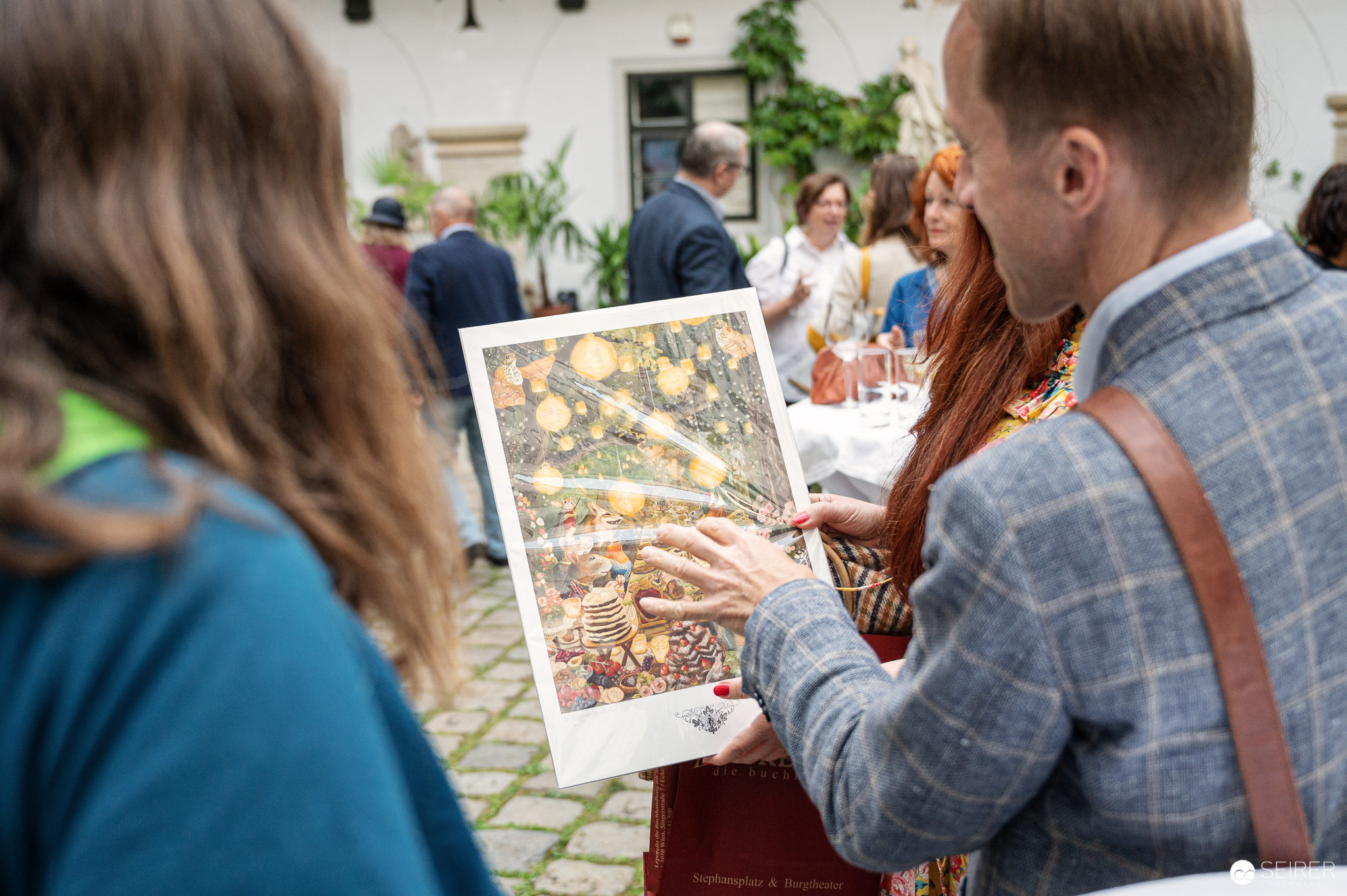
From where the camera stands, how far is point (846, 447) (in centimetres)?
327

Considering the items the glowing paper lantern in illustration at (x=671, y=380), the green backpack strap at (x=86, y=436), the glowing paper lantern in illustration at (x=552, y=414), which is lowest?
the glowing paper lantern in illustration at (x=552, y=414)

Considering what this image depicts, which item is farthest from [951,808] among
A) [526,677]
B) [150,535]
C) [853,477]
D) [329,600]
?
[526,677]

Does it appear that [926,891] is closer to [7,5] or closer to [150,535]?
[150,535]

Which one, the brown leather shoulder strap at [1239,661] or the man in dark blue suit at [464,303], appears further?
the man in dark blue suit at [464,303]

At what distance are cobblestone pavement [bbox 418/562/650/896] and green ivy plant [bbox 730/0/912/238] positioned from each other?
26.6 feet

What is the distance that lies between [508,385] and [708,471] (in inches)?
11.8

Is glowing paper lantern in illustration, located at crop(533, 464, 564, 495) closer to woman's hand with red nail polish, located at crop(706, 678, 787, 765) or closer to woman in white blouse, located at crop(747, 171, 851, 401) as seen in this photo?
woman's hand with red nail polish, located at crop(706, 678, 787, 765)

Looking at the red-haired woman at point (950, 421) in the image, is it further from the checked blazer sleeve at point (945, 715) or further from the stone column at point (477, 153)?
the stone column at point (477, 153)

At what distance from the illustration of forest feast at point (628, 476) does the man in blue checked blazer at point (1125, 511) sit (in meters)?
0.51

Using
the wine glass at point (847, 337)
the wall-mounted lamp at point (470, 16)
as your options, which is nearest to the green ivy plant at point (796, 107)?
the wall-mounted lamp at point (470, 16)

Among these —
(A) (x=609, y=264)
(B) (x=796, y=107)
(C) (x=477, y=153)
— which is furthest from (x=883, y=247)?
(C) (x=477, y=153)

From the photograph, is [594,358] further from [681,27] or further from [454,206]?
[681,27]

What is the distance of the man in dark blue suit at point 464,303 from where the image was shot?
5645 millimetres

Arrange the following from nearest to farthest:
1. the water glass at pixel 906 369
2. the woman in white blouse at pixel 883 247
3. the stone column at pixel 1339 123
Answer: the water glass at pixel 906 369 → the woman in white blouse at pixel 883 247 → the stone column at pixel 1339 123
